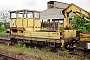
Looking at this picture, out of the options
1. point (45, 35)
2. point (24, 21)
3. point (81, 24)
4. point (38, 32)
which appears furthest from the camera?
point (81, 24)

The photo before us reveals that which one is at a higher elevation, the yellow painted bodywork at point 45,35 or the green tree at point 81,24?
the green tree at point 81,24

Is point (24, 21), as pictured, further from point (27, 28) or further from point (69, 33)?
Result: point (69, 33)

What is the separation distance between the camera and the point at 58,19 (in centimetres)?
3719

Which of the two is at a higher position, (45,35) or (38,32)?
(38,32)

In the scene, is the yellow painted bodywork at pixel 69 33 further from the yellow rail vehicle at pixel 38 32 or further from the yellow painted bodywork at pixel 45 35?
the yellow painted bodywork at pixel 45 35

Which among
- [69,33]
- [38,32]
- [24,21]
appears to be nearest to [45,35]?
[38,32]

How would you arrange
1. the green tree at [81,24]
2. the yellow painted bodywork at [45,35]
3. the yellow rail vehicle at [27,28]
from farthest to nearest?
the green tree at [81,24] < the yellow rail vehicle at [27,28] < the yellow painted bodywork at [45,35]

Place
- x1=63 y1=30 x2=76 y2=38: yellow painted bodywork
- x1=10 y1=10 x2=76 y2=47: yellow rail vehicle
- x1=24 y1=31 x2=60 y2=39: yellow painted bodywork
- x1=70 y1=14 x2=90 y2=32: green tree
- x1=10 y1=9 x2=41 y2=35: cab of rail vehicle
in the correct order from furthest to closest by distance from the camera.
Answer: x1=70 y1=14 x2=90 y2=32: green tree, x1=10 y1=9 x2=41 y2=35: cab of rail vehicle, x1=10 y1=10 x2=76 y2=47: yellow rail vehicle, x1=63 y1=30 x2=76 y2=38: yellow painted bodywork, x1=24 y1=31 x2=60 y2=39: yellow painted bodywork

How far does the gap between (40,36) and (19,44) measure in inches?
95.0

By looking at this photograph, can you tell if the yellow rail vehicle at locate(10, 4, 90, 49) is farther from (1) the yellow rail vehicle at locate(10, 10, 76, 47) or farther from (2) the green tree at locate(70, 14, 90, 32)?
(2) the green tree at locate(70, 14, 90, 32)

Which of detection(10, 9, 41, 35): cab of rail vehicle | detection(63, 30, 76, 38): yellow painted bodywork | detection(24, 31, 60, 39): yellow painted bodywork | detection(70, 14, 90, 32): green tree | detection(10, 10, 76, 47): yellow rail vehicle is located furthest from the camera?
detection(70, 14, 90, 32): green tree

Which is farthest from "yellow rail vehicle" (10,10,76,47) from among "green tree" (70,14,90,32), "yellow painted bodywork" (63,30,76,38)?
"green tree" (70,14,90,32)

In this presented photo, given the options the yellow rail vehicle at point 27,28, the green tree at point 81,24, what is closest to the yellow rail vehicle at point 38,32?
the yellow rail vehicle at point 27,28

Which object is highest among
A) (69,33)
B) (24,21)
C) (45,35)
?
(24,21)
